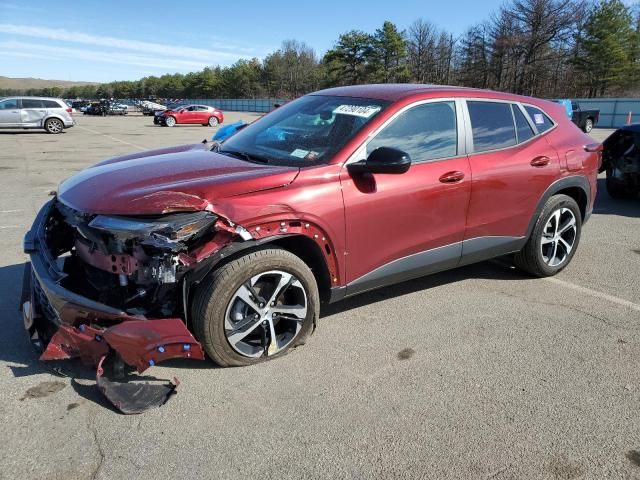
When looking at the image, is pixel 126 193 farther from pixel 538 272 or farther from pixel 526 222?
pixel 538 272

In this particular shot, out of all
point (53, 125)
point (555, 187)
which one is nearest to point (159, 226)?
point (555, 187)

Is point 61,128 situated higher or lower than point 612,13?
lower

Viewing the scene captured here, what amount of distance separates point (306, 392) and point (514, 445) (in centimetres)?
114

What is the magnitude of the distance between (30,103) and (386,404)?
25822 mm

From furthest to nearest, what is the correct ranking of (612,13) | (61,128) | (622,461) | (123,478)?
1. (612,13)
2. (61,128)
3. (622,461)
4. (123,478)

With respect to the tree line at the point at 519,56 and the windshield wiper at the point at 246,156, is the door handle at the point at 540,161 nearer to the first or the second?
the windshield wiper at the point at 246,156

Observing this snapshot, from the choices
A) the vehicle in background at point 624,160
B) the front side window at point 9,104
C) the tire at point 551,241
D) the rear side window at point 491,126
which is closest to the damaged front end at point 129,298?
the rear side window at point 491,126

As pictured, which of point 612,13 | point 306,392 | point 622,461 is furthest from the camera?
point 612,13

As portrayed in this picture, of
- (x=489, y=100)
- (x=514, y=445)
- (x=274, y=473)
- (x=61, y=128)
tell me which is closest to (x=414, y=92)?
(x=489, y=100)

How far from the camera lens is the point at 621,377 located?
123 inches

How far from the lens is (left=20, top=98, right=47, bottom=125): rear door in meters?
23.1

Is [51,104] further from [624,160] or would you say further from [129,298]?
[129,298]

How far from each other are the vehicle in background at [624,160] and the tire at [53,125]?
24065 mm

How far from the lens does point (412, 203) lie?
358cm
